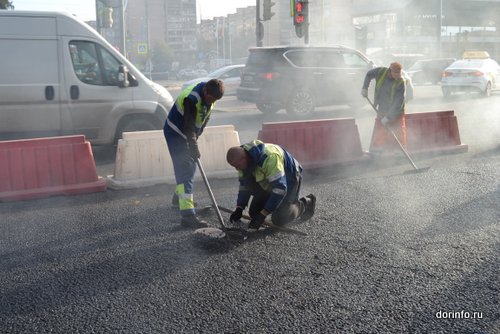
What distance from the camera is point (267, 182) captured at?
4.52m

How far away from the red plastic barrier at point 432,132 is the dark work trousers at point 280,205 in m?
4.08

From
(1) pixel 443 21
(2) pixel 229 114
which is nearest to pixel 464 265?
(1) pixel 443 21

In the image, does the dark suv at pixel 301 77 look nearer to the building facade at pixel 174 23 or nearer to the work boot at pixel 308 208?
the work boot at pixel 308 208

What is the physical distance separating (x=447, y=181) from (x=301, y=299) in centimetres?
394

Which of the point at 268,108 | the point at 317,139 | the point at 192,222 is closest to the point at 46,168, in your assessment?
the point at 192,222

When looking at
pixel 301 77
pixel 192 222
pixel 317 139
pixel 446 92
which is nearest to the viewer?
pixel 192 222

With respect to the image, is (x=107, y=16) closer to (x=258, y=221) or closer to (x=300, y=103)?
(x=300, y=103)

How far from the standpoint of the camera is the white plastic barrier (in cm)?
650

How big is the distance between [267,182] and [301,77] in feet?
30.4

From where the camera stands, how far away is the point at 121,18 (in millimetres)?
17781

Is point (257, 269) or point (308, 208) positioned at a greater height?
point (308, 208)

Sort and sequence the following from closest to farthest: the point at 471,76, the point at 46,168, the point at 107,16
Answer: the point at 46,168
the point at 107,16
the point at 471,76

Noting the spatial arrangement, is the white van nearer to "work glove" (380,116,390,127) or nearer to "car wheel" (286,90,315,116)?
"work glove" (380,116,390,127)

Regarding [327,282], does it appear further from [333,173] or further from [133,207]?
[333,173]
